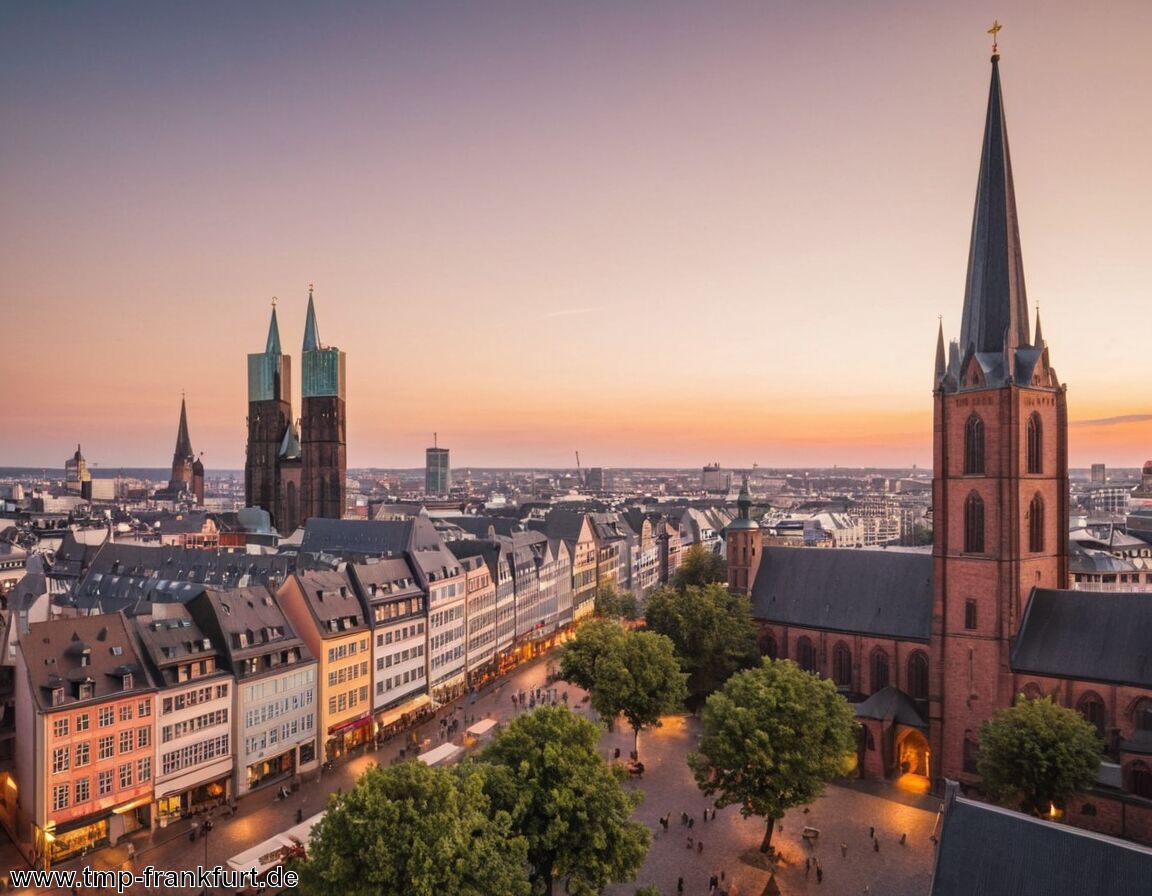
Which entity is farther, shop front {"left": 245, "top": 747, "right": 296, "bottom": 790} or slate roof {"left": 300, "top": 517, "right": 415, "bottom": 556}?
slate roof {"left": 300, "top": 517, "right": 415, "bottom": 556}

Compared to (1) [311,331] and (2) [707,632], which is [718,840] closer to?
(2) [707,632]

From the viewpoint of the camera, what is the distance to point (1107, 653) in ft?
181

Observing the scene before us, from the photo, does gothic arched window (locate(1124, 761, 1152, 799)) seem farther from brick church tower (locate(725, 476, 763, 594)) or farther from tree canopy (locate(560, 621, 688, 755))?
brick church tower (locate(725, 476, 763, 594))

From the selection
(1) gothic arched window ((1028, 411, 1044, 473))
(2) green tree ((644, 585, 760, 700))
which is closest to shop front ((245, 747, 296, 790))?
(2) green tree ((644, 585, 760, 700))

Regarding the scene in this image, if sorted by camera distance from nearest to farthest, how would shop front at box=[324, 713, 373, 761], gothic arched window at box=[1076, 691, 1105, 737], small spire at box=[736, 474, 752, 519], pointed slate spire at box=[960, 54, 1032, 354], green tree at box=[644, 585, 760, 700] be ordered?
gothic arched window at box=[1076, 691, 1105, 737] → pointed slate spire at box=[960, 54, 1032, 354] → shop front at box=[324, 713, 373, 761] → green tree at box=[644, 585, 760, 700] → small spire at box=[736, 474, 752, 519]

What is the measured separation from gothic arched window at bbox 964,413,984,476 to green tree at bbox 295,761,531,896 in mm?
43360

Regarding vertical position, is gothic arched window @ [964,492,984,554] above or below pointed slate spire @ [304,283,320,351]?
below

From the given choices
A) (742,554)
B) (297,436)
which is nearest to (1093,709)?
(742,554)

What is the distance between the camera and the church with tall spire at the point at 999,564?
5559 cm

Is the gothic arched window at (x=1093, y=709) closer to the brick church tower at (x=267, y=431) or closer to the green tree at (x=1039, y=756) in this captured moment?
the green tree at (x=1039, y=756)

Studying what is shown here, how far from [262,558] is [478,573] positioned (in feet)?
77.2

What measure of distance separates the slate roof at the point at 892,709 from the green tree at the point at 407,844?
39.7 metres

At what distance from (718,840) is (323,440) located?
10446cm

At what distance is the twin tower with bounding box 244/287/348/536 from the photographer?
138 metres
